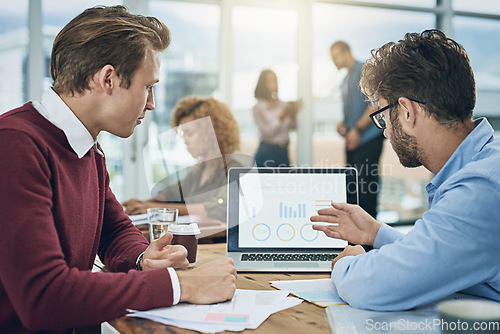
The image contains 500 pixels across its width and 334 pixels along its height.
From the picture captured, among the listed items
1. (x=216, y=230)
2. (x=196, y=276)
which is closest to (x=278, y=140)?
(x=216, y=230)

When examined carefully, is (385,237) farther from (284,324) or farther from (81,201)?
(81,201)

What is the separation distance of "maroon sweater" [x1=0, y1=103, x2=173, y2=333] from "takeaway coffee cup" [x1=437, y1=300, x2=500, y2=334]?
1.70ft

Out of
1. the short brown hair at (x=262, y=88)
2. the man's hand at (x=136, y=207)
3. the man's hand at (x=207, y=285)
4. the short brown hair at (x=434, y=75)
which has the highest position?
the short brown hair at (x=262, y=88)

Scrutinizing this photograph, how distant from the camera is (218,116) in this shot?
257 centimetres

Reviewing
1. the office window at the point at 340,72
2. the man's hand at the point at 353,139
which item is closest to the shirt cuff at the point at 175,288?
the man's hand at the point at 353,139

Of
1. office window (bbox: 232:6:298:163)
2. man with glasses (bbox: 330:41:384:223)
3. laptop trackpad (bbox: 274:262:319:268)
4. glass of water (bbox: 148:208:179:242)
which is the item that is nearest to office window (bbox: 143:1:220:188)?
office window (bbox: 232:6:298:163)

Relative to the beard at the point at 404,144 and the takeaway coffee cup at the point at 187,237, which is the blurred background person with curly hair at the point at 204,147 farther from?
the beard at the point at 404,144

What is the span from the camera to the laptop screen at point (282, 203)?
1.45 metres

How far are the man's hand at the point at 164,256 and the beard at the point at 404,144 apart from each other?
634 mm

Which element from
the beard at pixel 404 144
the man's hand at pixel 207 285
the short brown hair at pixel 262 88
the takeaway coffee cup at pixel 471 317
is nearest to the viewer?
the takeaway coffee cup at pixel 471 317

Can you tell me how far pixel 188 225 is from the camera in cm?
138

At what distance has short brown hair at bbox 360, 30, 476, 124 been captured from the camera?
1.15 metres

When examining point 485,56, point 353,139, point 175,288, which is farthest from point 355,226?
point 485,56

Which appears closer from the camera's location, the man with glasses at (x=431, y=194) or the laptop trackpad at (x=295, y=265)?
the man with glasses at (x=431, y=194)
